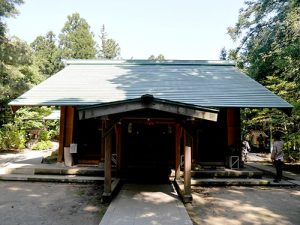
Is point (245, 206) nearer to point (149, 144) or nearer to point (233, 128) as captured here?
point (233, 128)

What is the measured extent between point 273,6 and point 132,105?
17.2 metres

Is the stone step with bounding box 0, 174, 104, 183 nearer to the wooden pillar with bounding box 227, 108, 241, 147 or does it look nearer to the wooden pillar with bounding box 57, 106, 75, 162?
the wooden pillar with bounding box 57, 106, 75, 162

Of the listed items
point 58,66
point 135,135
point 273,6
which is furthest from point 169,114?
point 58,66

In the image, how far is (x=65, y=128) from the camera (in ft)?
34.1

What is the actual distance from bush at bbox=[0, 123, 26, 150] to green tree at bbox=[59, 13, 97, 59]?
22.4 metres

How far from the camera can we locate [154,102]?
6109mm

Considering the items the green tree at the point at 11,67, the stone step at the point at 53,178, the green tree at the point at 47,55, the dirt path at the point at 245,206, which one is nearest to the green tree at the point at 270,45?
the dirt path at the point at 245,206

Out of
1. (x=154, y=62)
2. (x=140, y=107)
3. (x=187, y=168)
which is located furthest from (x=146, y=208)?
(x=154, y=62)

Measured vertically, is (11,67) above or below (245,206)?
above

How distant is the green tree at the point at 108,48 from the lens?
4738 centimetres

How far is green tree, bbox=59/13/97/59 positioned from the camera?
3909 cm

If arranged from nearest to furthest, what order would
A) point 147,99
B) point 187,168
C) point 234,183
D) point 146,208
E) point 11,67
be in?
point 146,208 → point 147,99 → point 187,168 → point 234,183 → point 11,67

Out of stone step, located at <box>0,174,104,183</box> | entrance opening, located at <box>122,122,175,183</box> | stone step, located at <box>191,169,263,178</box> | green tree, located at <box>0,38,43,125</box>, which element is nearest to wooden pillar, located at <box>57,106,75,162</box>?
stone step, located at <box>0,174,104,183</box>

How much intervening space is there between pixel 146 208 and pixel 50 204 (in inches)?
89.8
